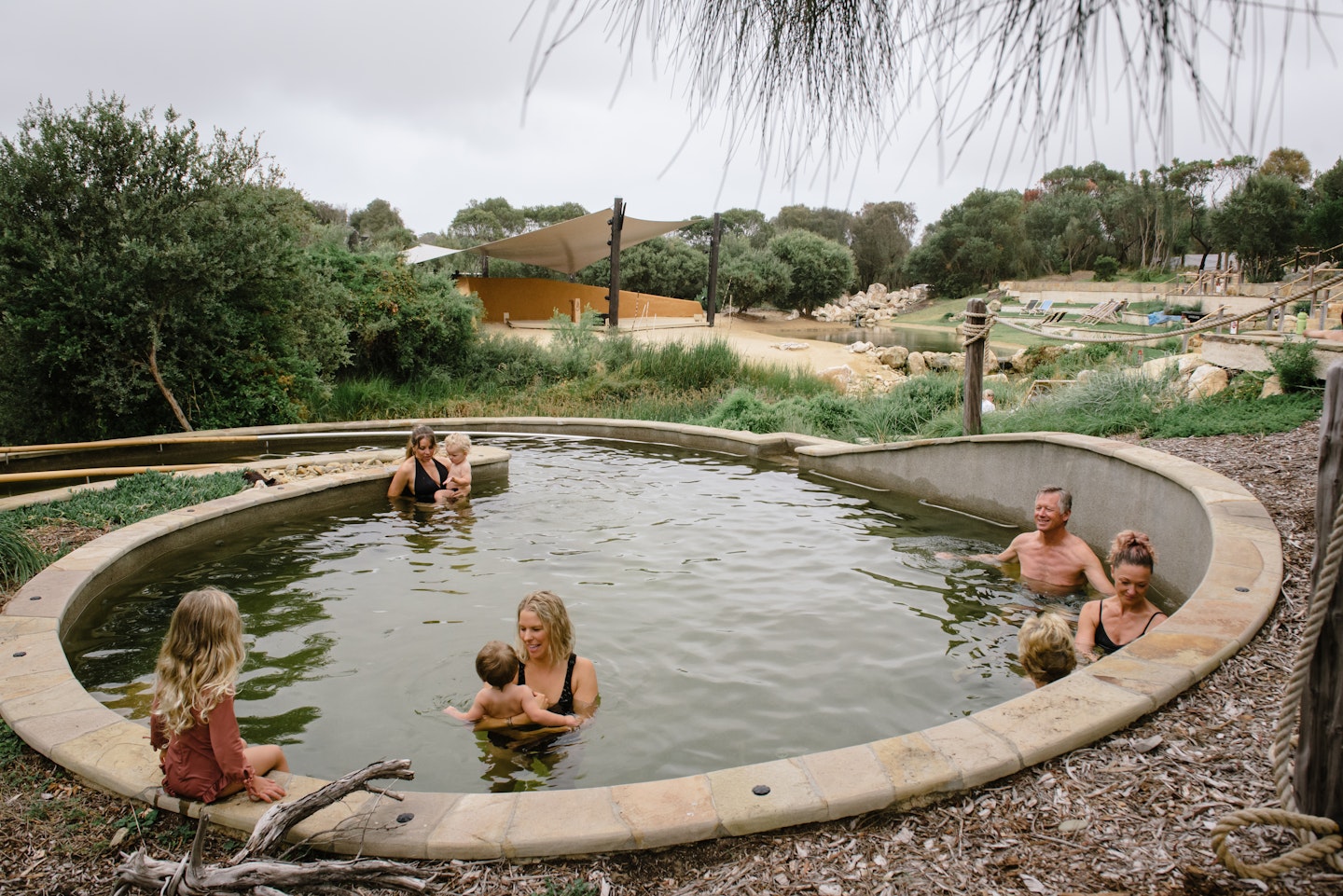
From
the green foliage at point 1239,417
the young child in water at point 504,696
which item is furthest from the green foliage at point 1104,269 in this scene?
the young child in water at point 504,696

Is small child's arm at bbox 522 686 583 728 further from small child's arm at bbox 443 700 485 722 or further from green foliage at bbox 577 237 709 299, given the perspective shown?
green foliage at bbox 577 237 709 299

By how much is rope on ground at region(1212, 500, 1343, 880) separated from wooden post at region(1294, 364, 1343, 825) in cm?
2

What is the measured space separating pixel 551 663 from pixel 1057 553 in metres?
3.52

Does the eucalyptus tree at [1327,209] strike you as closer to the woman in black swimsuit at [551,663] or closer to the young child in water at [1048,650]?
the young child in water at [1048,650]

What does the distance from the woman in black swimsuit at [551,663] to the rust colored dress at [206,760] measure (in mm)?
1251

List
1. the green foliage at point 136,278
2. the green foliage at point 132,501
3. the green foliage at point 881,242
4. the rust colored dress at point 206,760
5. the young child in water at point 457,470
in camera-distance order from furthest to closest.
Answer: the green foliage at point 881,242, the green foliage at point 136,278, the young child in water at point 457,470, the green foliage at point 132,501, the rust colored dress at point 206,760

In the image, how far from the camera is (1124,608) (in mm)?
4371

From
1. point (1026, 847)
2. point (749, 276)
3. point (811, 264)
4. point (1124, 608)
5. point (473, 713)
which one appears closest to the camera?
point (1026, 847)

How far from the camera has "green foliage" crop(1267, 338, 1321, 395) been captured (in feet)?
24.2

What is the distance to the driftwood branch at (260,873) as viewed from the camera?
2201 mm

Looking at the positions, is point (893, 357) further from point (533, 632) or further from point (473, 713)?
point (473, 713)

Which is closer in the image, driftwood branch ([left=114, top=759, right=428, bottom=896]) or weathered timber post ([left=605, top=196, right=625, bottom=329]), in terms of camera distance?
driftwood branch ([left=114, top=759, right=428, bottom=896])

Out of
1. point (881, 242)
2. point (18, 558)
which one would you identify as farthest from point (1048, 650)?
point (881, 242)

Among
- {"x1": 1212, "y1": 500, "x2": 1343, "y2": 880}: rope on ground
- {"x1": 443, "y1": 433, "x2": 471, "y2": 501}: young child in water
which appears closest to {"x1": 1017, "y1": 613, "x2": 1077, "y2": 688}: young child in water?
{"x1": 1212, "y1": 500, "x2": 1343, "y2": 880}: rope on ground
